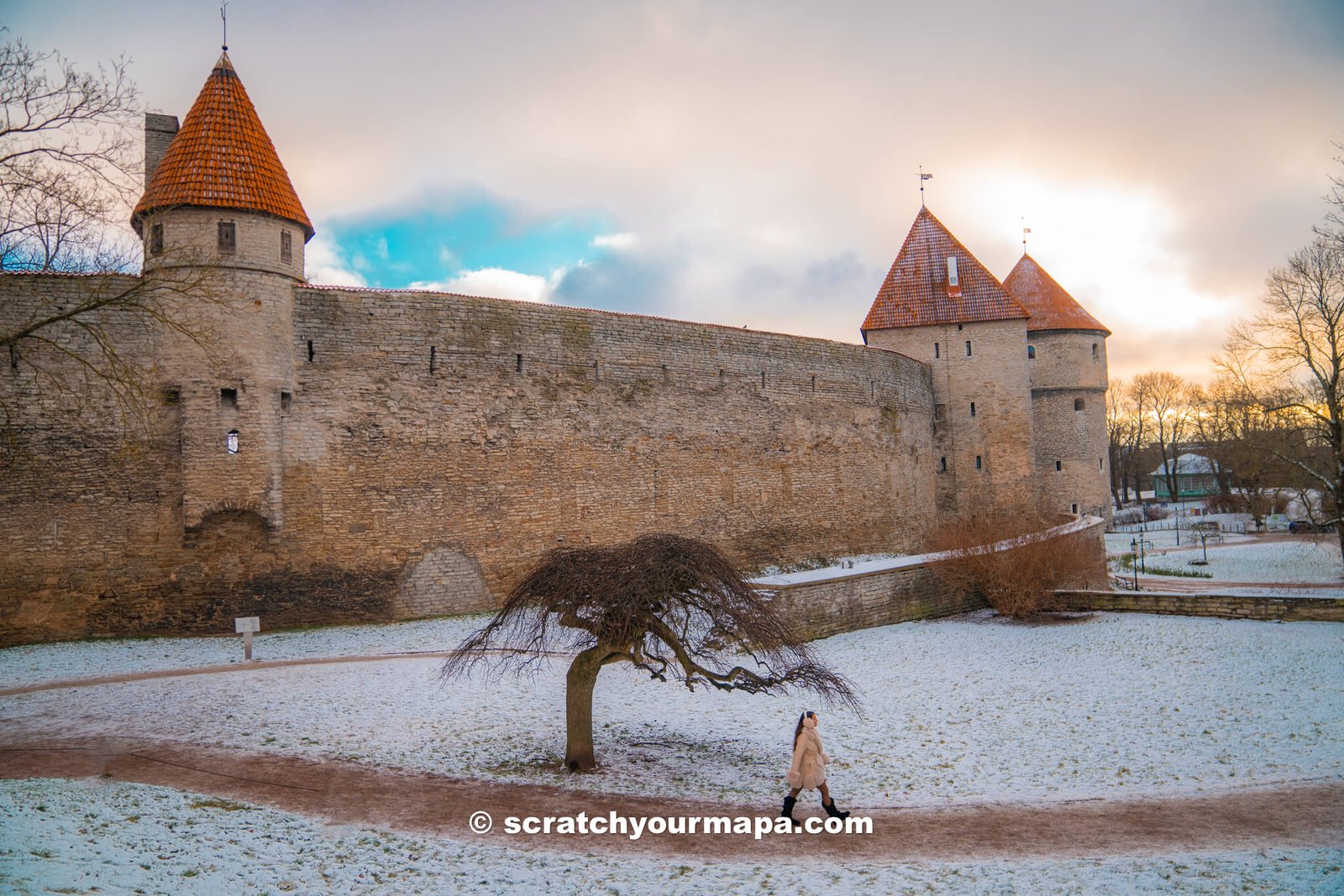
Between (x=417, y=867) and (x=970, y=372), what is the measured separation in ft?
83.7

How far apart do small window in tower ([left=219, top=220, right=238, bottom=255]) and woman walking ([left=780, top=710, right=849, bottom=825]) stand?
11874mm

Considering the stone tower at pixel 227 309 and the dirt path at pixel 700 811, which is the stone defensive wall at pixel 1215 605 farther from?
the stone tower at pixel 227 309

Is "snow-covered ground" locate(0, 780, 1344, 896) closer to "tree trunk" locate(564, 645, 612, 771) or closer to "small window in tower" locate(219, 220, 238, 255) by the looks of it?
"tree trunk" locate(564, 645, 612, 771)

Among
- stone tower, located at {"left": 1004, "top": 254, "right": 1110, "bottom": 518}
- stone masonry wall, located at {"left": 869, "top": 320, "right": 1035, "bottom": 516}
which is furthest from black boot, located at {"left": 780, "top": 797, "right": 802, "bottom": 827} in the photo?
stone tower, located at {"left": 1004, "top": 254, "right": 1110, "bottom": 518}

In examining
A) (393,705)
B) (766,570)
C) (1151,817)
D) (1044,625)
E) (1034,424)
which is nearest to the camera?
(1151,817)

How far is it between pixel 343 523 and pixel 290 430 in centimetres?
176

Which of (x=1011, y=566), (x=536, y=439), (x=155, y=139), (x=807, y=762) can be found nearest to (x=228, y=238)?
(x=155, y=139)

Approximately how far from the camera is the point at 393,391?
51.4ft

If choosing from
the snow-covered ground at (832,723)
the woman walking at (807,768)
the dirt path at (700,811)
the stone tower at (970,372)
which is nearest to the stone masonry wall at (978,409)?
the stone tower at (970,372)

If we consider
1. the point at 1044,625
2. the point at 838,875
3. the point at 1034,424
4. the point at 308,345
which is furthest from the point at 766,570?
the point at 1034,424

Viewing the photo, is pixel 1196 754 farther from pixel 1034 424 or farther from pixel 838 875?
pixel 1034 424

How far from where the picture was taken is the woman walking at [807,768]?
24.1ft

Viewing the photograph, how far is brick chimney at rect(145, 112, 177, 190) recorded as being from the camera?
1583 centimetres

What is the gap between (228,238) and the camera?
46.9 feet
